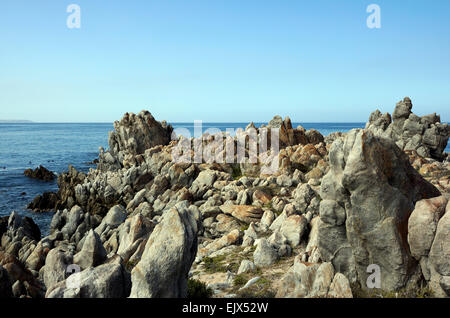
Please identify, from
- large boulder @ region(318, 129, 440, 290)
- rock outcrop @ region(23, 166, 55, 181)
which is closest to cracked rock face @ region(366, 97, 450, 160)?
large boulder @ region(318, 129, 440, 290)

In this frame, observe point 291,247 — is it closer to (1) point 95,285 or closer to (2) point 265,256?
(2) point 265,256

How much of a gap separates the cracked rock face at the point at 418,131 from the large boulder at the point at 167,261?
61.2 metres

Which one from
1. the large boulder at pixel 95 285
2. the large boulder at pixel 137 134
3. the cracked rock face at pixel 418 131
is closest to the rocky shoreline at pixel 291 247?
the large boulder at pixel 95 285

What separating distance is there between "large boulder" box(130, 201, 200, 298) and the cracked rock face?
6118 centimetres

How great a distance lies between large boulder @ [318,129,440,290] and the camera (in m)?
12.8

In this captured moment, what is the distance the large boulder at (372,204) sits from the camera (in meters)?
12.8

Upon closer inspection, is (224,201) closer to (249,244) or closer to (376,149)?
(249,244)

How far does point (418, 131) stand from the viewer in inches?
2682

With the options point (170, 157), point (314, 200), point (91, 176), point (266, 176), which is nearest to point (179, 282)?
point (314, 200)

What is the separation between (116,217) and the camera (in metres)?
36.8

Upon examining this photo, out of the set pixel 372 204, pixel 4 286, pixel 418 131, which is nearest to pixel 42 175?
pixel 4 286

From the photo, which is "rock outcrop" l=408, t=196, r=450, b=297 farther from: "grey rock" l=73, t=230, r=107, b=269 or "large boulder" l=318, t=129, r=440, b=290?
"grey rock" l=73, t=230, r=107, b=269

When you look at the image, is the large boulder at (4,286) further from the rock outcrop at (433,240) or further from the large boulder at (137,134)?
the large boulder at (137,134)

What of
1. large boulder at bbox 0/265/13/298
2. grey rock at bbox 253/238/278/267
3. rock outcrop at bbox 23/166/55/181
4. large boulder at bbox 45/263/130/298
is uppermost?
large boulder at bbox 45/263/130/298
